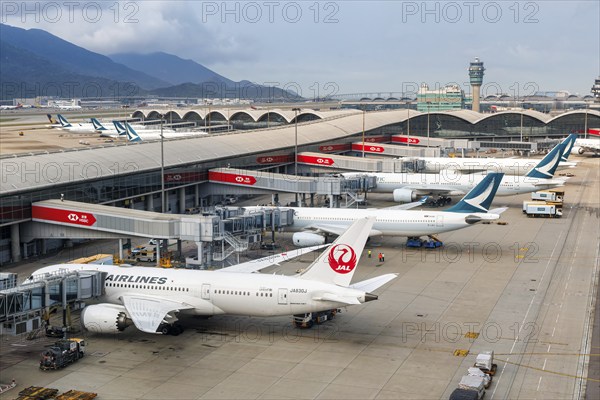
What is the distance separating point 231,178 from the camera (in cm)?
8775

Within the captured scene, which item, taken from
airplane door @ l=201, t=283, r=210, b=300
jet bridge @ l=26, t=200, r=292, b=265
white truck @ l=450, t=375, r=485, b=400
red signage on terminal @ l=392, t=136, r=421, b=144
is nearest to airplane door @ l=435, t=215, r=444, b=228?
jet bridge @ l=26, t=200, r=292, b=265

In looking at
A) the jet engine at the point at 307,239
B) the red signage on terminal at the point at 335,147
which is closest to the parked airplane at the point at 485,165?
the red signage on terminal at the point at 335,147

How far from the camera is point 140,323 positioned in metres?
38.0

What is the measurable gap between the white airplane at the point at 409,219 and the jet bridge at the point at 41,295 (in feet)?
85.7

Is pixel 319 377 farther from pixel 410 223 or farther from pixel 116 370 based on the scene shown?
pixel 410 223

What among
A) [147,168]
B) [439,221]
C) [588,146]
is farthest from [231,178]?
[588,146]

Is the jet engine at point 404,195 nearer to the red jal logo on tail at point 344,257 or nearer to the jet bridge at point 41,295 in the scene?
the red jal logo on tail at point 344,257

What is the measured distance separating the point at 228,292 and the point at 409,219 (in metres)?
28.4

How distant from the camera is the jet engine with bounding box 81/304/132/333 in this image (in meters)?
39.8

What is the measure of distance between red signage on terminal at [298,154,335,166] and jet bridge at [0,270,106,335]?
67780mm

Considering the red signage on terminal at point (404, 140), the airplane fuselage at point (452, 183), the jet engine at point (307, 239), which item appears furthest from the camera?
the red signage on terminal at point (404, 140)

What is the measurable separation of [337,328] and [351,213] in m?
25.3

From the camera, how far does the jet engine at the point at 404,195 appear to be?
89.4 metres

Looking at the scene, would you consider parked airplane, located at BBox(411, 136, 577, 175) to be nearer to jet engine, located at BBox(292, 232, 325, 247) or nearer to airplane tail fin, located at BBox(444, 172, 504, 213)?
airplane tail fin, located at BBox(444, 172, 504, 213)
